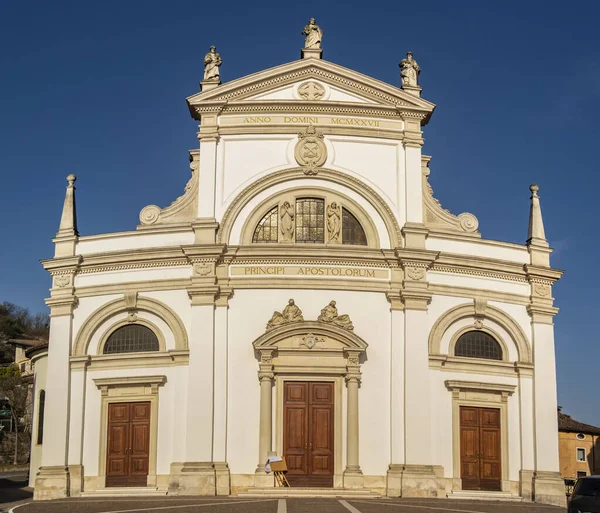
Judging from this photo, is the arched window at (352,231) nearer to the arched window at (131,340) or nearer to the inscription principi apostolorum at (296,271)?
the inscription principi apostolorum at (296,271)

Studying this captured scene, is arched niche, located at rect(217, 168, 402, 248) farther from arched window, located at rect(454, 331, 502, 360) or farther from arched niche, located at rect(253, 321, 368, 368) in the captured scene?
arched window, located at rect(454, 331, 502, 360)

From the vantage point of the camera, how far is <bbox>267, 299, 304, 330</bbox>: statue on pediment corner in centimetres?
2848

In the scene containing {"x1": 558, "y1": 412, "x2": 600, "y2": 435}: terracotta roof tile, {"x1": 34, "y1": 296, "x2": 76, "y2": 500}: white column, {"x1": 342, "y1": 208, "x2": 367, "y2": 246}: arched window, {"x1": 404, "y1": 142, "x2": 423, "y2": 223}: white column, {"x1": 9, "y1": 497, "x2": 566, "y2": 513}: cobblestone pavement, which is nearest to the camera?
{"x1": 9, "y1": 497, "x2": 566, "y2": 513}: cobblestone pavement

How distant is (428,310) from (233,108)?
9.62 m

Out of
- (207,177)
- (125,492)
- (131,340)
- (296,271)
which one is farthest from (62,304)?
(296,271)

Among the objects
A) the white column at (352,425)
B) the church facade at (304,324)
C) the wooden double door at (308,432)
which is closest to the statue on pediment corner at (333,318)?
the church facade at (304,324)

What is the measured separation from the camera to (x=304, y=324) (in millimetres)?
28406

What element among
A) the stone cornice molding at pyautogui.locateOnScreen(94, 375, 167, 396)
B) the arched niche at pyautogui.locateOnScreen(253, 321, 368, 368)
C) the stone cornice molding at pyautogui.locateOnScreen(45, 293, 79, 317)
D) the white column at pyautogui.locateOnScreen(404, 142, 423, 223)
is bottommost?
the stone cornice molding at pyautogui.locateOnScreen(94, 375, 167, 396)

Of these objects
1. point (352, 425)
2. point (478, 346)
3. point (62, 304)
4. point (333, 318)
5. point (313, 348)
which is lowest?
point (352, 425)

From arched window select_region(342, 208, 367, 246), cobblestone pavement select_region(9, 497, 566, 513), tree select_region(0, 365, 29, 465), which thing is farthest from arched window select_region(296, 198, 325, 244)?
tree select_region(0, 365, 29, 465)

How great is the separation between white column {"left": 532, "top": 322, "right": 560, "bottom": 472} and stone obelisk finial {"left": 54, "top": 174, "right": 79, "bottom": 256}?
1625 cm

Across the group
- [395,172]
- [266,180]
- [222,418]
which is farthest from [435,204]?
[222,418]

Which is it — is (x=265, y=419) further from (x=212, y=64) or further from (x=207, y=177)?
(x=212, y=64)

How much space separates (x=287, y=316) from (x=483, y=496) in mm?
8541
